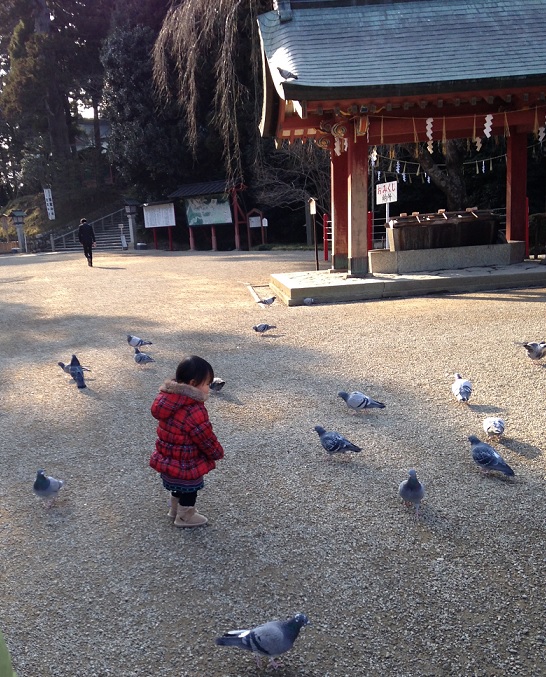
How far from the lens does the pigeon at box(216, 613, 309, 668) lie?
6.23 feet

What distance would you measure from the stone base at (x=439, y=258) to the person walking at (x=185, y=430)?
793 cm

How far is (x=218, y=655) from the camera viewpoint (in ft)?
6.80

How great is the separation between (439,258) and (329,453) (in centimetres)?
756

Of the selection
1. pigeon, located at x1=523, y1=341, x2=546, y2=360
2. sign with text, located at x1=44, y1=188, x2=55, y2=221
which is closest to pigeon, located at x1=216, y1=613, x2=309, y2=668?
pigeon, located at x1=523, y1=341, x2=546, y2=360

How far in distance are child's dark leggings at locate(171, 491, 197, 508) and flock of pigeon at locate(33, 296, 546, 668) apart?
2.48 feet

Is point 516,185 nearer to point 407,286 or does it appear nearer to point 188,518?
point 407,286

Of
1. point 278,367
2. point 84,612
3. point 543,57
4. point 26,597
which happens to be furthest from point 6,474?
point 543,57

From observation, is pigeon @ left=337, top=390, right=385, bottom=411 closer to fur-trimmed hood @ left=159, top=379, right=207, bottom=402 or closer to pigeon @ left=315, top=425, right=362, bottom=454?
pigeon @ left=315, top=425, right=362, bottom=454

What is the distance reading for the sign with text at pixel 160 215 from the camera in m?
25.7

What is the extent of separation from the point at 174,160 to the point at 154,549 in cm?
2592

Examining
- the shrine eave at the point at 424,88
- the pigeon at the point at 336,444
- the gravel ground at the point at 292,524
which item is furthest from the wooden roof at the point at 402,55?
the pigeon at the point at 336,444

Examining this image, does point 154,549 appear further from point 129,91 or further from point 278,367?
point 129,91

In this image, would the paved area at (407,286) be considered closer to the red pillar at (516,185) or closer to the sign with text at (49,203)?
the red pillar at (516,185)

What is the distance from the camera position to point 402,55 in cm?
928
